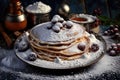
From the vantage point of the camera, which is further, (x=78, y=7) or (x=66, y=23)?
(x=78, y=7)

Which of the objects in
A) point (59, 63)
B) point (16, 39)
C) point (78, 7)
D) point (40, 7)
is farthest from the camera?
point (78, 7)

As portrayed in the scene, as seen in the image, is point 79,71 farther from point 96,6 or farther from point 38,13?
point 96,6

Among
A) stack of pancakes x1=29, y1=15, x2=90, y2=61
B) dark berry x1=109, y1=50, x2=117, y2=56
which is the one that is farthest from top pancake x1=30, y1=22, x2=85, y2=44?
dark berry x1=109, y1=50, x2=117, y2=56

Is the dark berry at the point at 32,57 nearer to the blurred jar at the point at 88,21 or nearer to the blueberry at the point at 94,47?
the blueberry at the point at 94,47

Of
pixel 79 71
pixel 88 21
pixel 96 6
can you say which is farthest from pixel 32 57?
pixel 96 6

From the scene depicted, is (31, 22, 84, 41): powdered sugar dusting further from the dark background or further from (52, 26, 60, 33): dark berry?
the dark background

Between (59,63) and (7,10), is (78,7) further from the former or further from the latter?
(59,63)

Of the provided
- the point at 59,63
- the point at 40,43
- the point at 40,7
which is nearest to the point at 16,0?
the point at 40,7

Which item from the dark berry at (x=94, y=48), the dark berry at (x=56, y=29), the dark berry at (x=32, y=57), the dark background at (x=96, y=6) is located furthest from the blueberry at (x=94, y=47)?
the dark background at (x=96, y=6)
